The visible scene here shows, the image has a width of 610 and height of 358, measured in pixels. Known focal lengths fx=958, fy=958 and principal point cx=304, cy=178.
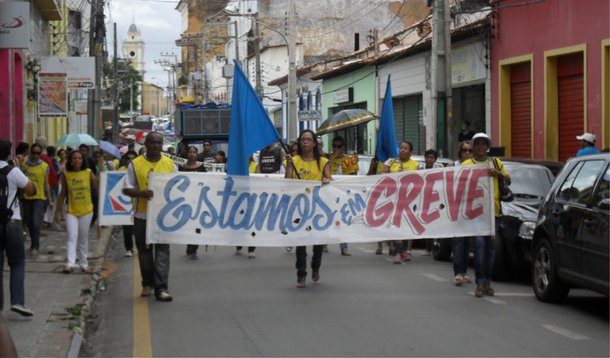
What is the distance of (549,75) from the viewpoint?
22062 mm

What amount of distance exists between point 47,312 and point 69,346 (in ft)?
5.87

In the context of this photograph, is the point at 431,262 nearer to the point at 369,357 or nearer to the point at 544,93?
the point at 369,357

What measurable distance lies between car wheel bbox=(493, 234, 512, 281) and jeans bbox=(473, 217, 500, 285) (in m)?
0.93

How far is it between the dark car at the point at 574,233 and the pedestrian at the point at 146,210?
13.5ft

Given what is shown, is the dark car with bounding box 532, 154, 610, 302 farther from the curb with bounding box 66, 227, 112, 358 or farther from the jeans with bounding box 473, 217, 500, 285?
the curb with bounding box 66, 227, 112, 358

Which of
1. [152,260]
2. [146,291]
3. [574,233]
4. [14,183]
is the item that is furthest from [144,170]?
[574,233]

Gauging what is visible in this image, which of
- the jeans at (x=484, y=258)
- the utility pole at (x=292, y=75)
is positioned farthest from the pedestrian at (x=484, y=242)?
the utility pole at (x=292, y=75)

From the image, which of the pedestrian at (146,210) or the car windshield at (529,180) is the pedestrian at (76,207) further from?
the car windshield at (529,180)

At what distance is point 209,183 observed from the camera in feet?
36.4

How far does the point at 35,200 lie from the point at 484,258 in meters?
7.65

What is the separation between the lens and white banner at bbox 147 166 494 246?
11.0m

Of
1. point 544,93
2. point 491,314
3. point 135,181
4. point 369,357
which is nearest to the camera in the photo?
point 369,357

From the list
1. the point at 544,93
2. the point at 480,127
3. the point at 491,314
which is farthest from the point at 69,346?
the point at 480,127

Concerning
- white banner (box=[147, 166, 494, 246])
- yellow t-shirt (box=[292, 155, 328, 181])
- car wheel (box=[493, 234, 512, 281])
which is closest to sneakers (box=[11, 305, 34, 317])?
white banner (box=[147, 166, 494, 246])
